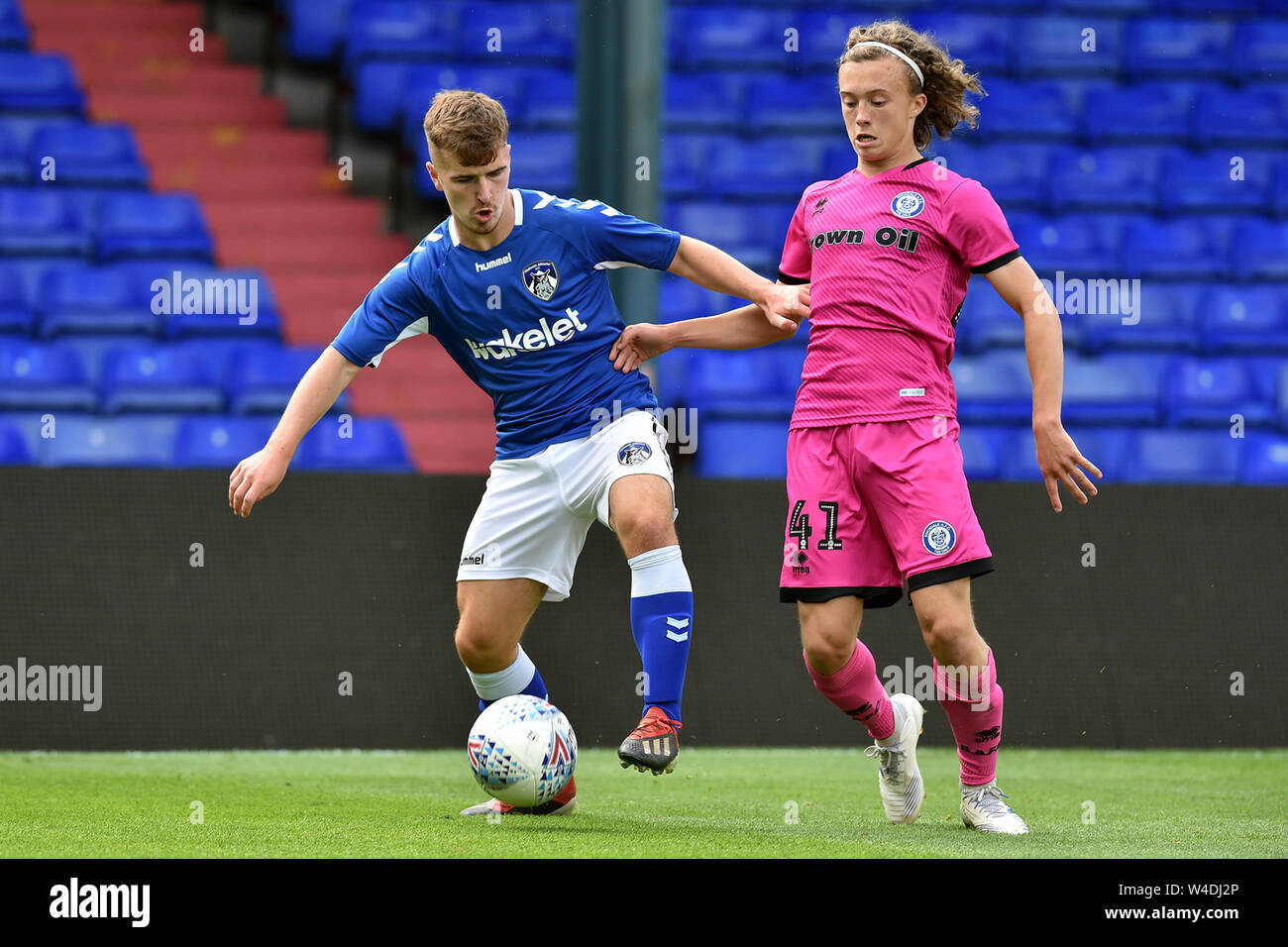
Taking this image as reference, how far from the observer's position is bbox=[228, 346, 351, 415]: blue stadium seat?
812cm

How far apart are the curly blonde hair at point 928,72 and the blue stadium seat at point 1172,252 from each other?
5.40m

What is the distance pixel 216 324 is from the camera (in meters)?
8.68

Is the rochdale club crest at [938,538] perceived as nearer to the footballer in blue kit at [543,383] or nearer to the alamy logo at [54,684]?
the footballer in blue kit at [543,383]

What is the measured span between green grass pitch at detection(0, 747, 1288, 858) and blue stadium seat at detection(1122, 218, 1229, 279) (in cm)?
397

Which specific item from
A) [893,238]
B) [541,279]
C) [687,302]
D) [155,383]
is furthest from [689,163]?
[893,238]

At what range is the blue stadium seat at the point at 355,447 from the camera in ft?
26.1

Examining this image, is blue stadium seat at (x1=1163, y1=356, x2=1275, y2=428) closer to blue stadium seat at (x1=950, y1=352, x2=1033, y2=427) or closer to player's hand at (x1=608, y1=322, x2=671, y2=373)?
blue stadium seat at (x1=950, y1=352, x2=1033, y2=427)

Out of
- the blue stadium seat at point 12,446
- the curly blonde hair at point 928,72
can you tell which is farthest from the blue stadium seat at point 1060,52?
the curly blonde hair at point 928,72

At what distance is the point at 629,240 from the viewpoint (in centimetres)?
430

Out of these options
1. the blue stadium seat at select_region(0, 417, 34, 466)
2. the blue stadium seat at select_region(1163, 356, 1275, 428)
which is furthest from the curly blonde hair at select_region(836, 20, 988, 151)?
the blue stadium seat at select_region(0, 417, 34, 466)

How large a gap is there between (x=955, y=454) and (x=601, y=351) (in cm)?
97

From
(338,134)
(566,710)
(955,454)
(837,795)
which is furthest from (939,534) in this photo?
(338,134)
